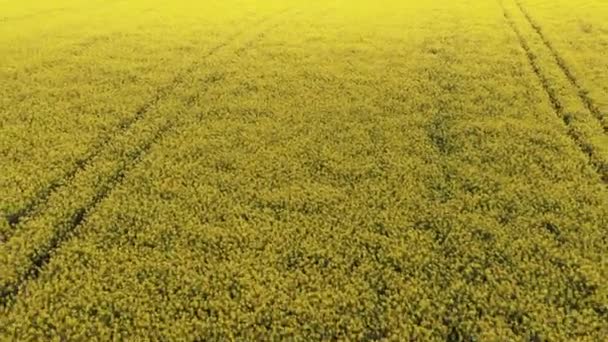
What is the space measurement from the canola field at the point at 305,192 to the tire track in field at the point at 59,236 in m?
0.04

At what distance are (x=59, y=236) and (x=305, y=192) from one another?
4.60m

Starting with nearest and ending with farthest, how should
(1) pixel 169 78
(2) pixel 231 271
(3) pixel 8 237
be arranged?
(2) pixel 231 271, (3) pixel 8 237, (1) pixel 169 78

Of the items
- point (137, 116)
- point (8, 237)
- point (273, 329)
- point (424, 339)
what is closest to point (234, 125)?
point (137, 116)

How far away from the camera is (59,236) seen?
9.20 m

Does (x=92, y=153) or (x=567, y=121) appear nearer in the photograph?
(x=92, y=153)

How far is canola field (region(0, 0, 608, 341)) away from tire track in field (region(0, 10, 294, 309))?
0.04 meters

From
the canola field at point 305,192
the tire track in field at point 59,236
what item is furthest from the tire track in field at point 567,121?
the tire track in field at point 59,236

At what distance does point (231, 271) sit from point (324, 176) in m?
3.46

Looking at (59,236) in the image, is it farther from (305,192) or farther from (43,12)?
(43,12)

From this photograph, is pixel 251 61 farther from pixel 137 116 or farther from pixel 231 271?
pixel 231 271

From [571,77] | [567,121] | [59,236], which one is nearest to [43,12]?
[59,236]

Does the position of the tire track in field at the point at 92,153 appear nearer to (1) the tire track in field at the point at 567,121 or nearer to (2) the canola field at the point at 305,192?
(2) the canola field at the point at 305,192

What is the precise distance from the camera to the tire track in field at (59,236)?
8070 mm

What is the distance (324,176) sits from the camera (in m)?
11.0
